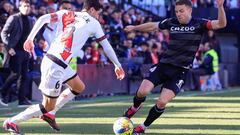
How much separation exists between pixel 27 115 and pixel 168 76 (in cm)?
232

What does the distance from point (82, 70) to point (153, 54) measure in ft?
14.4

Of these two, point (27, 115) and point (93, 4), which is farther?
point (93, 4)

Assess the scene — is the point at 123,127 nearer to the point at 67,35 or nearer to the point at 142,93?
the point at 142,93

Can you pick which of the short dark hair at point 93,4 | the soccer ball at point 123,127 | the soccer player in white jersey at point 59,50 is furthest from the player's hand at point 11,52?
the soccer ball at point 123,127

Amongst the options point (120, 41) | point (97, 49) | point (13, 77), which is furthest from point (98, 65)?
point (13, 77)

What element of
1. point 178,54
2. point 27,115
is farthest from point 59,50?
point 178,54

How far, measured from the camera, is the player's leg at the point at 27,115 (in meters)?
10.1

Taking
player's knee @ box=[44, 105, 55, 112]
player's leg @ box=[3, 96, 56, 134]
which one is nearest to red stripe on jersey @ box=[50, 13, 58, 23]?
player's leg @ box=[3, 96, 56, 134]

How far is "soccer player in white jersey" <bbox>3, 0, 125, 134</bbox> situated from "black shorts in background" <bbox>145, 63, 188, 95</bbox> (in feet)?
2.11

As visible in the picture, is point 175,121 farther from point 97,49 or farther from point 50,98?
point 97,49

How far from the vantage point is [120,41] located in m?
24.9

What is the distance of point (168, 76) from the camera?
11133mm

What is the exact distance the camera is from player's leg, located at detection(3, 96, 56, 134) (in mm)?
10078

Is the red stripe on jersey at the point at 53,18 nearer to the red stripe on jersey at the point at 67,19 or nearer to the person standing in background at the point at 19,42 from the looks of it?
the red stripe on jersey at the point at 67,19
